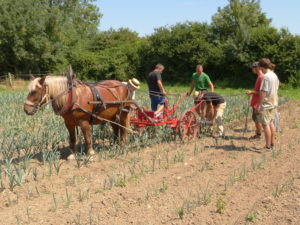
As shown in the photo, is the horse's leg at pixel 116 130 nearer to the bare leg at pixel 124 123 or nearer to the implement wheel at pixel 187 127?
the bare leg at pixel 124 123

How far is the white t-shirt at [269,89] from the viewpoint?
6184 mm

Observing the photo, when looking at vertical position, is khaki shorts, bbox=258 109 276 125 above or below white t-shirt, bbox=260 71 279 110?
below

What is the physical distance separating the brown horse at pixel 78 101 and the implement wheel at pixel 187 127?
127 cm

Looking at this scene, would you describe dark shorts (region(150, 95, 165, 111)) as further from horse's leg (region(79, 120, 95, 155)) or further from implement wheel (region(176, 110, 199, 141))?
horse's leg (region(79, 120, 95, 155))

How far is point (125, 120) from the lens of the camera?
6.45m

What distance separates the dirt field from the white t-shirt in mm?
896

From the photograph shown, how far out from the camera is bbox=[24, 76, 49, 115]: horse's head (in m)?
5.06

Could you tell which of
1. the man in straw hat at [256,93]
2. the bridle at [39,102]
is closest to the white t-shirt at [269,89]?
the man in straw hat at [256,93]

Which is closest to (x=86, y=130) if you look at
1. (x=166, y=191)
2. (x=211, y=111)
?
(x=166, y=191)

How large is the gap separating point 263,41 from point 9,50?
17.6m

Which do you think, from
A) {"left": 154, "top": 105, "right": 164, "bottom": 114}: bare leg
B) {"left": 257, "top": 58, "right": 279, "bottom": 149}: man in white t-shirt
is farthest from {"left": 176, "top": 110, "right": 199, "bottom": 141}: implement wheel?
{"left": 257, "top": 58, "right": 279, "bottom": 149}: man in white t-shirt

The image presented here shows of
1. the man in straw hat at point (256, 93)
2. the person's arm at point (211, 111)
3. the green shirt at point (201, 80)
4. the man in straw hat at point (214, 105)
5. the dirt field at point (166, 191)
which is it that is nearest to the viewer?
the dirt field at point (166, 191)

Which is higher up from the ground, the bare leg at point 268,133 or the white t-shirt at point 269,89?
the white t-shirt at point 269,89

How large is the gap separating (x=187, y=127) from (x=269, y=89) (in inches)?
74.8
